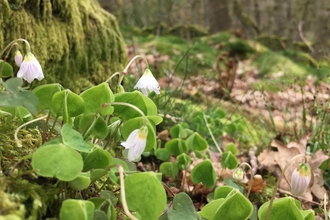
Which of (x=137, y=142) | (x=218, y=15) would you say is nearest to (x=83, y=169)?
(x=137, y=142)

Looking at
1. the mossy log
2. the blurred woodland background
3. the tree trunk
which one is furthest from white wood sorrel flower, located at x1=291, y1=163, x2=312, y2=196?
the tree trunk

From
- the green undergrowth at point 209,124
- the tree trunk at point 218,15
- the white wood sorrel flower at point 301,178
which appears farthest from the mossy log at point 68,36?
the tree trunk at point 218,15

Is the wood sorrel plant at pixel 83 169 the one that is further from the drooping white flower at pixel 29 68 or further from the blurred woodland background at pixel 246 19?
the blurred woodland background at pixel 246 19

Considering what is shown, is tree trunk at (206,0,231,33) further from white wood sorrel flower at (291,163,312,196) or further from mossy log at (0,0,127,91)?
white wood sorrel flower at (291,163,312,196)

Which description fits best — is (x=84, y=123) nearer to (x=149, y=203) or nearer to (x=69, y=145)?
(x=69, y=145)

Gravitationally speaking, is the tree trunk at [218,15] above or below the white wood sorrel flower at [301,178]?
below

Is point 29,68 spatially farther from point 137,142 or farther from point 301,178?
point 301,178

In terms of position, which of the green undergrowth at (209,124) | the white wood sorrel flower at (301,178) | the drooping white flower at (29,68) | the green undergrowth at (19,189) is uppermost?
the drooping white flower at (29,68)
